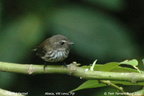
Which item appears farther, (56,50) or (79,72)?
(56,50)

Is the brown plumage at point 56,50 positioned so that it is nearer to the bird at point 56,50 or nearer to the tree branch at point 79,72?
the bird at point 56,50

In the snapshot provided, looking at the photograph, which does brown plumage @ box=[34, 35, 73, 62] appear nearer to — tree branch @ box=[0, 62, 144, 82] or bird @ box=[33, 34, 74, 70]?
bird @ box=[33, 34, 74, 70]

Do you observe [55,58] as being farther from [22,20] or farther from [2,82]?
[22,20]

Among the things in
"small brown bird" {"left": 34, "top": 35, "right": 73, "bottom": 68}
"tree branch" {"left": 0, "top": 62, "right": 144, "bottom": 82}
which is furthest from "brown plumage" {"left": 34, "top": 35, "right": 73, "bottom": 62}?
"tree branch" {"left": 0, "top": 62, "right": 144, "bottom": 82}

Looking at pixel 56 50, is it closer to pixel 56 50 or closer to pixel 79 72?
pixel 56 50

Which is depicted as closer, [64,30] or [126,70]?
[126,70]

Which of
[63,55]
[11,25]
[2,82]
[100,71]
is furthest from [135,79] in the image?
[11,25]

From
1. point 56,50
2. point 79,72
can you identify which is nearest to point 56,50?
point 56,50

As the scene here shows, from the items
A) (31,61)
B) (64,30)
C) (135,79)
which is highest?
(64,30)

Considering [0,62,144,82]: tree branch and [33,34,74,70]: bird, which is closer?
[0,62,144,82]: tree branch
